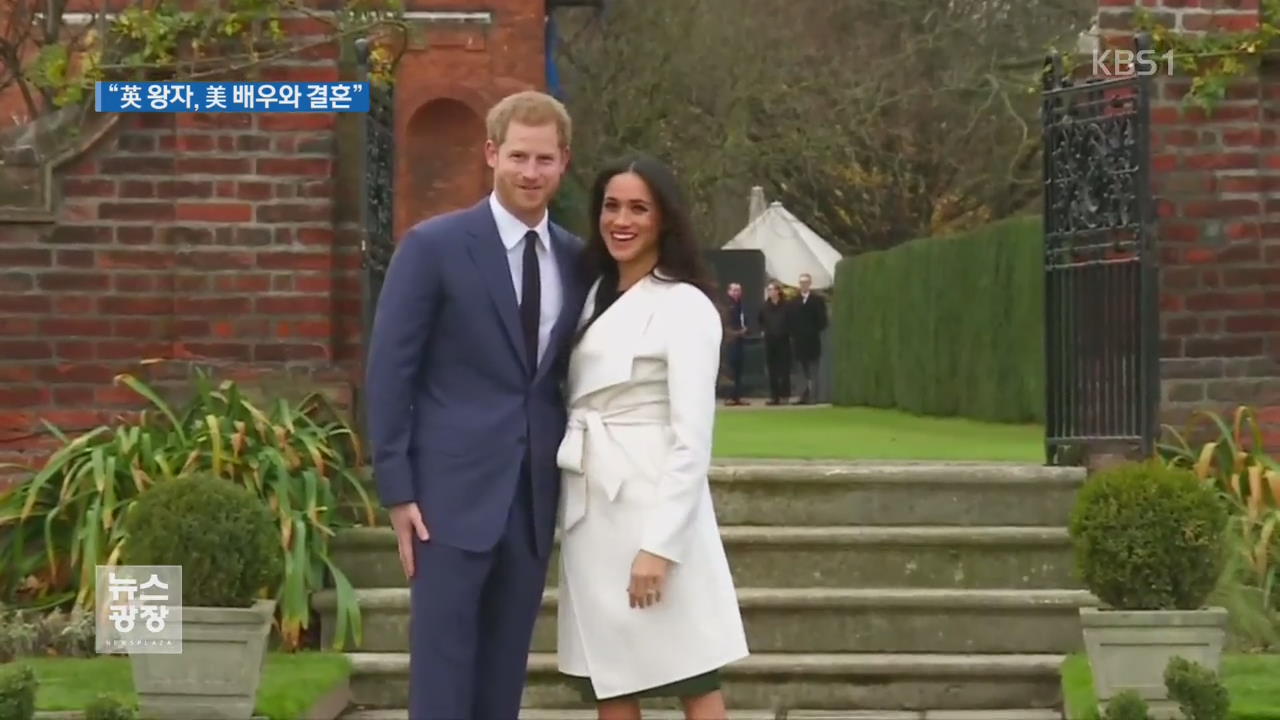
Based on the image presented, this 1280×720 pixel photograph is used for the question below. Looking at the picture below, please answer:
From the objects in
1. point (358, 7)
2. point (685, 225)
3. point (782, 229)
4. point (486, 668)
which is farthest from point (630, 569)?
point (782, 229)

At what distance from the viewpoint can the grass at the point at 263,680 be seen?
233 inches

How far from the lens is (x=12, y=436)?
7.76 meters

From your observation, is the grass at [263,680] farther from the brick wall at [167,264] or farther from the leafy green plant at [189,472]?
the brick wall at [167,264]

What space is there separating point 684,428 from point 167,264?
4.12 m

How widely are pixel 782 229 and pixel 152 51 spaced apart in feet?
63.6

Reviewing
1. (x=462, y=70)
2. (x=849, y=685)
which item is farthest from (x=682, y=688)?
(x=462, y=70)

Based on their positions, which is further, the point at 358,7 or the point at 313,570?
the point at 358,7

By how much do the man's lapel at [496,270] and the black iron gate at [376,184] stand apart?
333 centimetres

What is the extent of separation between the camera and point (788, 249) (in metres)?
26.6

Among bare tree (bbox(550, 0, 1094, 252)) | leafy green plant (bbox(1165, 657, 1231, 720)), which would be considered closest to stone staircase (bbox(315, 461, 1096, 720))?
leafy green plant (bbox(1165, 657, 1231, 720))

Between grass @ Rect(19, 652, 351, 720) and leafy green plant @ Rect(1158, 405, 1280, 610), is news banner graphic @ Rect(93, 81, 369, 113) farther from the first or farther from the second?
leafy green plant @ Rect(1158, 405, 1280, 610)

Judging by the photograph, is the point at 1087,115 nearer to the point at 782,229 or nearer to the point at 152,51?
the point at 152,51

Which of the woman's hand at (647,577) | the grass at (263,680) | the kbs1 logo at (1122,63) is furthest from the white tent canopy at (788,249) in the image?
the woman's hand at (647,577)

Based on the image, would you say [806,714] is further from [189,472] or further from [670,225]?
[670,225]
